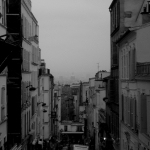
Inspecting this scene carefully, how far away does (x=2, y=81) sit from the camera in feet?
55.7

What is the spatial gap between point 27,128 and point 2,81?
38.1ft

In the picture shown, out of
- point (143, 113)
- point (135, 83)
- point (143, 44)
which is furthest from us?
point (135, 83)

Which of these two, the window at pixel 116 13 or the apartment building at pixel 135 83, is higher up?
the window at pixel 116 13

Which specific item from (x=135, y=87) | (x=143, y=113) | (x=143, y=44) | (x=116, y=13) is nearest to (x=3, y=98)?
(x=135, y=87)

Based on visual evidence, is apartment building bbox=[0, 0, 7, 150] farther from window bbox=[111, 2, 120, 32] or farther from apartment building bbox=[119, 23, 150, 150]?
window bbox=[111, 2, 120, 32]

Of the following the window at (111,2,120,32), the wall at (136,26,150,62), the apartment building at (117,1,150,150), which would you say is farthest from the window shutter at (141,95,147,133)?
the window at (111,2,120,32)

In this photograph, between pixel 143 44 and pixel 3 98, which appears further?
pixel 3 98

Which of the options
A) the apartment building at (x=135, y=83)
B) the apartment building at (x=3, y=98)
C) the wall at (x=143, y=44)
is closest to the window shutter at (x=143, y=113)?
the apartment building at (x=135, y=83)

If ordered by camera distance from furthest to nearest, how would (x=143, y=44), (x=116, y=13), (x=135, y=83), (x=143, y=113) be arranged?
(x=116, y=13) < (x=135, y=83) < (x=143, y=44) < (x=143, y=113)

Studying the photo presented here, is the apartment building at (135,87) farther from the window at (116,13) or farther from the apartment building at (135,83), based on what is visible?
the window at (116,13)

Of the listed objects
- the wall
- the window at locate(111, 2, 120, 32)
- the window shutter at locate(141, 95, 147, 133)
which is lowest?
the window shutter at locate(141, 95, 147, 133)

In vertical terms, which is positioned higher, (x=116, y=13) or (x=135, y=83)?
(x=116, y=13)

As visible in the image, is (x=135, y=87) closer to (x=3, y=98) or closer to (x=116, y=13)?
(x=3, y=98)

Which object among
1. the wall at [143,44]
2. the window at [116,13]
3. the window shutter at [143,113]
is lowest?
the window shutter at [143,113]
